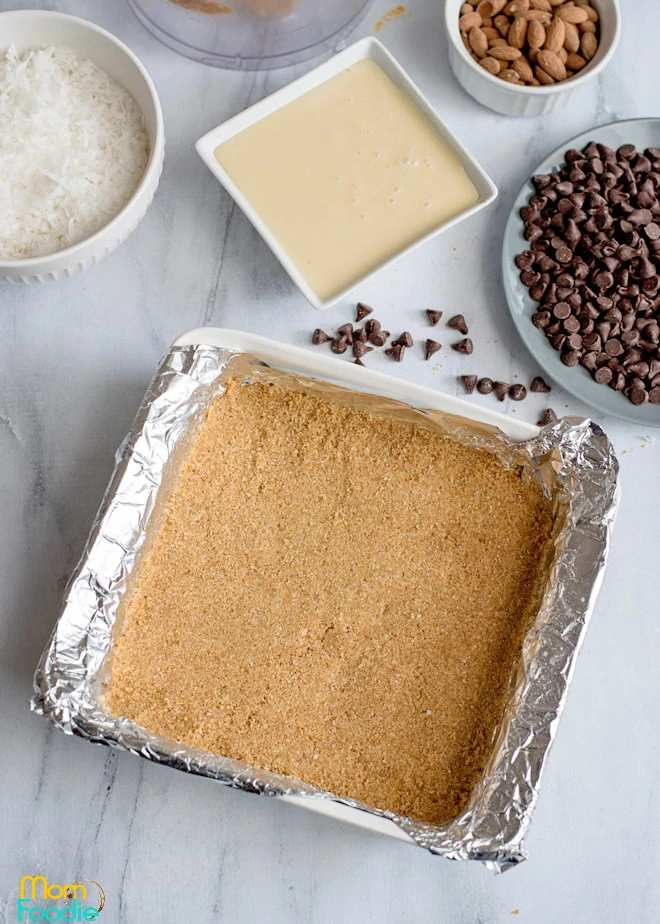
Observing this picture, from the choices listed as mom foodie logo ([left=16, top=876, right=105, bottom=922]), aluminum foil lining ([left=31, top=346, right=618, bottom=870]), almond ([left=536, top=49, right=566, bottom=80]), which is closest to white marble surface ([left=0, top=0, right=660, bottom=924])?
mom foodie logo ([left=16, top=876, right=105, bottom=922])

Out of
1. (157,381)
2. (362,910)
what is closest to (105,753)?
(362,910)

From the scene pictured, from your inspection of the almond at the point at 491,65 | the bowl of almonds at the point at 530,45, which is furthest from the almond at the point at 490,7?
the almond at the point at 491,65

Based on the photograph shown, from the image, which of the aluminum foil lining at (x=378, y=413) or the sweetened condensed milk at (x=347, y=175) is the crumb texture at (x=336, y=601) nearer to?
the aluminum foil lining at (x=378, y=413)

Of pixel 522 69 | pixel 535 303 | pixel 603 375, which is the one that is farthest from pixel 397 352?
pixel 522 69

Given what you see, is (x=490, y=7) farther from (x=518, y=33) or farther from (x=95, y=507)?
(x=95, y=507)

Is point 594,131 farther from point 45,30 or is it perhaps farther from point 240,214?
point 45,30

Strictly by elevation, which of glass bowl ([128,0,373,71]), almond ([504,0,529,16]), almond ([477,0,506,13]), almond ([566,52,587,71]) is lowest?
almond ([566,52,587,71])

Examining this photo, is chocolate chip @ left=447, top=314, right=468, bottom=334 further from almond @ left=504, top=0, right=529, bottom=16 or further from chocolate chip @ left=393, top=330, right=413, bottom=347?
almond @ left=504, top=0, right=529, bottom=16
